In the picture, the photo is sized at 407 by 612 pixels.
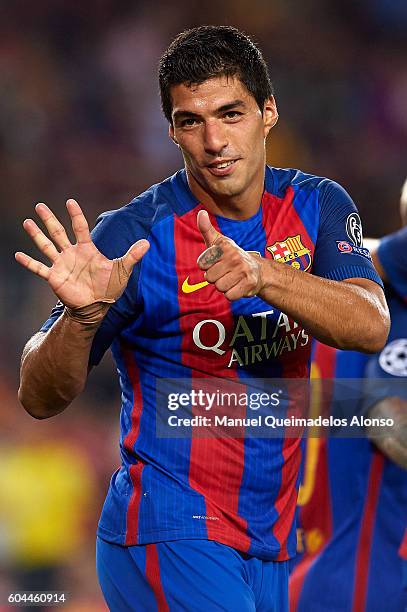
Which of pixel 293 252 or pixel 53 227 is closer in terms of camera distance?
pixel 53 227

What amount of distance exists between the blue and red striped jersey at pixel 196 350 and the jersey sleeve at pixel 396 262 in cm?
90

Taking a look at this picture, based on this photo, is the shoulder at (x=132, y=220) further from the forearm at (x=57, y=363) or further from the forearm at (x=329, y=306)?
the forearm at (x=329, y=306)

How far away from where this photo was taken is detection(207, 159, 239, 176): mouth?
2.51 meters

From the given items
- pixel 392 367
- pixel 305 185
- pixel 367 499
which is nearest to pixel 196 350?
pixel 305 185

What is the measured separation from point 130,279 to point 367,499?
5.10ft

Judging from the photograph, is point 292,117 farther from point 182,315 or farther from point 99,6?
point 182,315

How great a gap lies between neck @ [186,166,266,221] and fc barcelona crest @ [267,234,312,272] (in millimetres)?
123

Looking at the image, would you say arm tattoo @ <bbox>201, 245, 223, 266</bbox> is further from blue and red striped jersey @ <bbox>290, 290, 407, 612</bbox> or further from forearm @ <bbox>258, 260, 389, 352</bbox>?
blue and red striped jersey @ <bbox>290, 290, 407, 612</bbox>

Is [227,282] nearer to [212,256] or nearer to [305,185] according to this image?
[212,256]

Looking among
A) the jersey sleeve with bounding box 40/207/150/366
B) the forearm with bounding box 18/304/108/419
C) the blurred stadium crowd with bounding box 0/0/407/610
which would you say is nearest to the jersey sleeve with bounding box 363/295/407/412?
the jersey sleeve with bounding box 40/207/150/366

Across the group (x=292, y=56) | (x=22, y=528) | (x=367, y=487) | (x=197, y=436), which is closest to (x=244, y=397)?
(x=197, y=436)

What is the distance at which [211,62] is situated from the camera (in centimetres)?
254

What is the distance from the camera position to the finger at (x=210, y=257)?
6.96 feet

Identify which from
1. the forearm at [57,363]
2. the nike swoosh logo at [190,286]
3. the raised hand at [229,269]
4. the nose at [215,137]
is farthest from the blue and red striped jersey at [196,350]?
the raised hand at [229,269]
